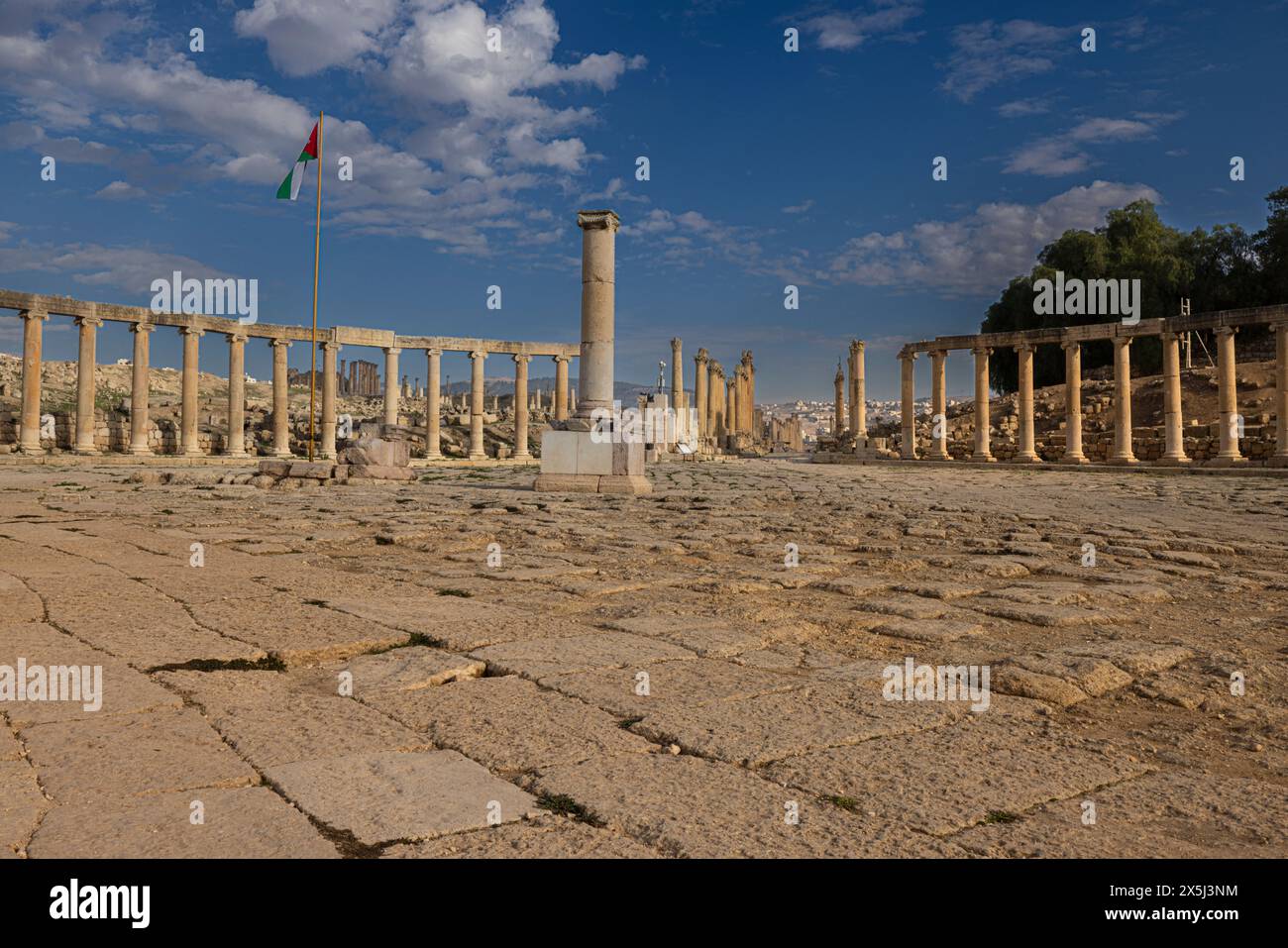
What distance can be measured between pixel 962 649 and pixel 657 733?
2400 millimetres

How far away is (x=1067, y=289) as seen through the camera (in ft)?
162

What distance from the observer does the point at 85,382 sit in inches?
1210

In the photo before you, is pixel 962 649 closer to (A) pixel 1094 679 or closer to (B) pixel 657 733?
(A) pixel 1094 679

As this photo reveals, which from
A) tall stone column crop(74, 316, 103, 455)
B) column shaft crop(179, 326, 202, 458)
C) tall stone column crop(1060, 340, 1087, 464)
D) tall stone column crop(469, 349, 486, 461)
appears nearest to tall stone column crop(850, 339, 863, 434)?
tall stone column crop(1060, 340, 1087, 464)

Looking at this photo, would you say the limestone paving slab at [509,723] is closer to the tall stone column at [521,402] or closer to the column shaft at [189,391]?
the column shaft at [189,391]

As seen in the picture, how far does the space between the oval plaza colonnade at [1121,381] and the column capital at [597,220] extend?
20.1 meters

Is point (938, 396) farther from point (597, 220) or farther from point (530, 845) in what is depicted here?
point (530, 845)

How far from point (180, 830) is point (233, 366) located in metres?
35.2

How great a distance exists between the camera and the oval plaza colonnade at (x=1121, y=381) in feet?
90.1

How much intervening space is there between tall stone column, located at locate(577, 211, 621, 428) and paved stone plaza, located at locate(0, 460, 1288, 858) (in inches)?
385

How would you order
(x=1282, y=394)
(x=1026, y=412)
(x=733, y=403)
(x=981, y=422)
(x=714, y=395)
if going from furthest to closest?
(x=733, y=403)
(x=714, y=395)
(x=981, y=422)
(x=1026, y=412)
(x=1282, y=394)

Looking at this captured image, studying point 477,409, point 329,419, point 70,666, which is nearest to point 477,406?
point 477,409

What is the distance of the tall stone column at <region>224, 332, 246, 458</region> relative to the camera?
111ft
